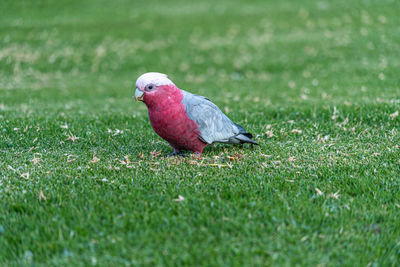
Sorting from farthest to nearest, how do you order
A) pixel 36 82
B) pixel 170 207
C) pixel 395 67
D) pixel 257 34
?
pixel 257 34
pixel 36 82
pixel 395 67
pixel 170 207

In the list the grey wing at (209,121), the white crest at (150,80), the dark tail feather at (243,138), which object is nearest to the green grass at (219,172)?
the dark tail feather at (243,138)

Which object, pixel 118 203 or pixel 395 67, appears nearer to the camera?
pixel 118 203

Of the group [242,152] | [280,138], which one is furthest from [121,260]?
[280,138]

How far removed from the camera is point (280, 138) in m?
6.05

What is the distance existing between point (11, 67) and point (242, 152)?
459 inches

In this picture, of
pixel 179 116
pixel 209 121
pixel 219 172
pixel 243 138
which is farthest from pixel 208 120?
pixel 219 172

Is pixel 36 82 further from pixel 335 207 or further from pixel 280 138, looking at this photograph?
pixel 335 207

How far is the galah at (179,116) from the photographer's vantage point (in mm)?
4691

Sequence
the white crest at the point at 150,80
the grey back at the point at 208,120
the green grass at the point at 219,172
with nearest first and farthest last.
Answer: the green grass at the point at 219,172
the white crest at the point at 150,80
the grey back at the point at 208,120

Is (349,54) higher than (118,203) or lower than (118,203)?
higher

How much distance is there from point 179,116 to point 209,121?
0.39m

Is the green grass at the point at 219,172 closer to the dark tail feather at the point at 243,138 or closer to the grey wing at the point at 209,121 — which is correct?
the dark tail feather at the point at 243,138

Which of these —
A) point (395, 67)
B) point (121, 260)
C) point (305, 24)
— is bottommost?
point (121, 260)

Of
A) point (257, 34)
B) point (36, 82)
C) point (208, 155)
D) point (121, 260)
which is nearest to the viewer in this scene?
point (121, 260)
